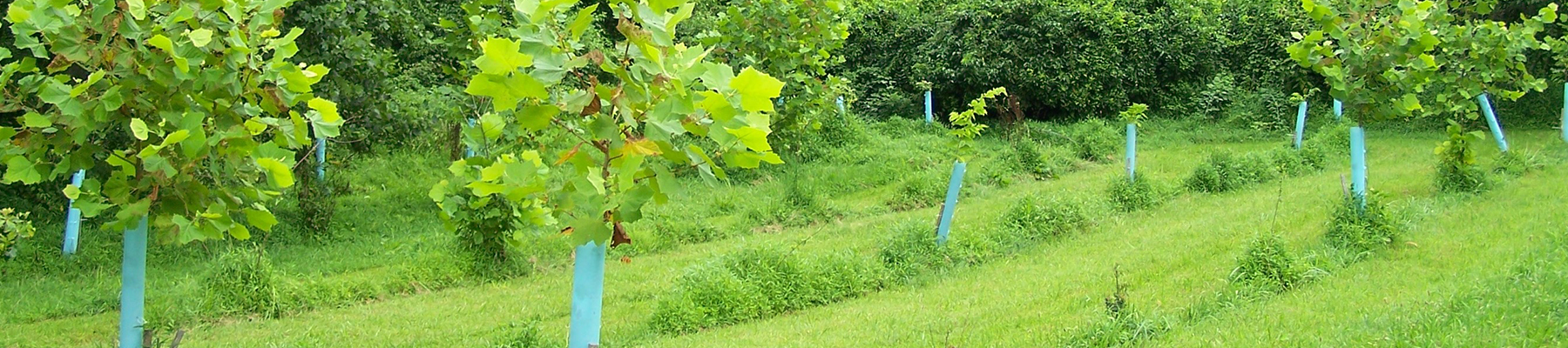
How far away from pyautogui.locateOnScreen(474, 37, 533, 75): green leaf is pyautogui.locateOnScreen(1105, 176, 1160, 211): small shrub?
6.83 meters

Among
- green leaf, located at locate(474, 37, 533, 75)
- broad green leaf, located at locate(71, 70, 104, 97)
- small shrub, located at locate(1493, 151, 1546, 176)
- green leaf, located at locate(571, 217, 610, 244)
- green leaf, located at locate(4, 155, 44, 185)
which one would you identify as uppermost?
green leaf, located at locate(474, 37, 533, 75)

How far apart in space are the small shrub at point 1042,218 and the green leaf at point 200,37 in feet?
16.6

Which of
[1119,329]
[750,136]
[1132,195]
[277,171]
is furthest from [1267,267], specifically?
[277,171]

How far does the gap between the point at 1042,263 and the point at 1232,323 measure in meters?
2.18

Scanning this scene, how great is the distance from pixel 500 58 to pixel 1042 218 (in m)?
5.74

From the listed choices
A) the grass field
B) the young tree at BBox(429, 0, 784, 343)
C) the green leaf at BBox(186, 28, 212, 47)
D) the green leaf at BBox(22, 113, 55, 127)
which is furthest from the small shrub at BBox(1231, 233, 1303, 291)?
the green leaf at BBox(22, 113, 55, 127)

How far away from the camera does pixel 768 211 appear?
9.26 m

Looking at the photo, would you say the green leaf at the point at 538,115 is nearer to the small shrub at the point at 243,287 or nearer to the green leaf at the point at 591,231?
the green leaf at the point at 591,231

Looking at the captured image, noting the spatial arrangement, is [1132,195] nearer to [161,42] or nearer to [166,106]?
[166,106]

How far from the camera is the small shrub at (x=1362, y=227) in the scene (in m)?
6.57

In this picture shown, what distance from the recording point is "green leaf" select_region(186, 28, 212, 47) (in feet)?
12.2

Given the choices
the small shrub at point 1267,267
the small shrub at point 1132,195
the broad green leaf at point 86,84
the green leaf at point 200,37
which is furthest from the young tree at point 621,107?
the small shrub at point 1132,195

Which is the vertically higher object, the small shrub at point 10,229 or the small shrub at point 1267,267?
the small shrub at point 10,229

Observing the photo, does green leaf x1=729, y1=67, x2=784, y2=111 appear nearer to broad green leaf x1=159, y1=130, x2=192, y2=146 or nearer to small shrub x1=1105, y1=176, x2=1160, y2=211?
broad green leaf x1=159, y1=130, x2=192, y2=146
